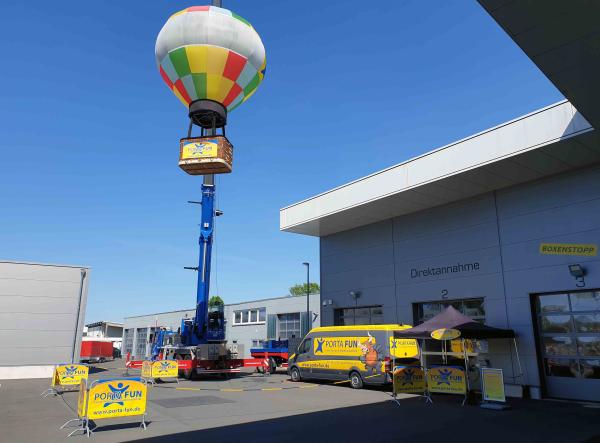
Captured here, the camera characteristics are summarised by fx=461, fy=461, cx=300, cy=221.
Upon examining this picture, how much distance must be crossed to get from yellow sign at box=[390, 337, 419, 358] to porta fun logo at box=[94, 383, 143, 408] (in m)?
8.43

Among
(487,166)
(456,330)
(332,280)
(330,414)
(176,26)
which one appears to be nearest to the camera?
(330,414)

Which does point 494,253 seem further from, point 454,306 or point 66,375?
point 66,375

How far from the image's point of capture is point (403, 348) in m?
15.7

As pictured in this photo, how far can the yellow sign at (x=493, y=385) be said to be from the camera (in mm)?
11930

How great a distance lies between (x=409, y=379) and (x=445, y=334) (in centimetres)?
194

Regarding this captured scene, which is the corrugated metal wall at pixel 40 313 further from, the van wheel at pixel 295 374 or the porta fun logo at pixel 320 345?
the porta fun logo at pixel 320 345

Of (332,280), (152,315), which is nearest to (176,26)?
(332,280)

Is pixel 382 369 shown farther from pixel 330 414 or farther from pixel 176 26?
pixel 176 26

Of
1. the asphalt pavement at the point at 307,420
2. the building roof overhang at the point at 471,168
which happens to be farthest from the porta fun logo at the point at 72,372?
the building roof overhang at the point at 471,168

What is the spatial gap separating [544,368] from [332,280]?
33.6 feet

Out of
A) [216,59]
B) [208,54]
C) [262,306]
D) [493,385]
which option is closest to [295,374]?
[493,385]

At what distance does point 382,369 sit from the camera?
15.4 metres

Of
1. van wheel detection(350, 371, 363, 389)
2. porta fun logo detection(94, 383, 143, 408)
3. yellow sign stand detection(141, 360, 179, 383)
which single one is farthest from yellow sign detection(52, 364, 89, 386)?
van wheel detection(350, 371, 363, 389)

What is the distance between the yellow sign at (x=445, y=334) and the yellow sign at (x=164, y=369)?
429 inches
